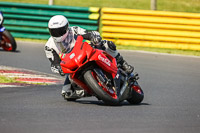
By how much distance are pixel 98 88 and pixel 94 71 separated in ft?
0.87

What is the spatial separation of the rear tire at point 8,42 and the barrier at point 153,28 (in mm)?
3101

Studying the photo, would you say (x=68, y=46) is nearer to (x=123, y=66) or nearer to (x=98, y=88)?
(x=123, y=66)

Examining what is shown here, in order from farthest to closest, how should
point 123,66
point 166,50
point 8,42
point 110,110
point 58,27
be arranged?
point 166,50 → point 8,42 → point 123,66 → point 58,27 → point 110,110

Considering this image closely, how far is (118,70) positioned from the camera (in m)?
7.60

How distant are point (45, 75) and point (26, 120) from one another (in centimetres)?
535

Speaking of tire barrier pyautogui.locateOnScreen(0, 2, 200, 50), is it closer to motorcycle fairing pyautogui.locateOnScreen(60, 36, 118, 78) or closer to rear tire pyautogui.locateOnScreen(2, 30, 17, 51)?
rear tire pyautogui.locateOnScreen(2, 30, 17, 51)

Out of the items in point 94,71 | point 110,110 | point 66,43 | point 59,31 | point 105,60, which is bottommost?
point 110,110

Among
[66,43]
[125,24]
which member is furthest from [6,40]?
[66,43]

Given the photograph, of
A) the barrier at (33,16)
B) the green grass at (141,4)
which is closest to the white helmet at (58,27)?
the barrier at (33,16)

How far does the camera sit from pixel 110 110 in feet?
22.7

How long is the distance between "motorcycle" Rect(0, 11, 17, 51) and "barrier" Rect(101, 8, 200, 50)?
311 cm

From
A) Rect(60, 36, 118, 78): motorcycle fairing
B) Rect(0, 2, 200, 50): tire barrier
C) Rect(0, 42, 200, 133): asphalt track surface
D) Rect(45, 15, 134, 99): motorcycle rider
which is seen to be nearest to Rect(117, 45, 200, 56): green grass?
Rect(0, 2, 200, 50): tire barrier

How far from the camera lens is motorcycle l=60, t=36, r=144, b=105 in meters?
7.00

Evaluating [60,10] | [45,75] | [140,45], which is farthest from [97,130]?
[60,10]
